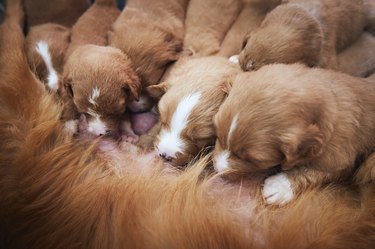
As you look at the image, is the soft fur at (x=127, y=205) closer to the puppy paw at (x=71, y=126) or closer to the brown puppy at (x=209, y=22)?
the puppy paw at (x=71, y=126)

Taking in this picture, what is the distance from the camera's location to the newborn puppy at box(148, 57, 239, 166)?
56.9 inches

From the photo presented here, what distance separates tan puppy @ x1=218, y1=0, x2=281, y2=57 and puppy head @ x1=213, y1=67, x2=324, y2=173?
0.58 meters

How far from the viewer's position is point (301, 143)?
127 cm

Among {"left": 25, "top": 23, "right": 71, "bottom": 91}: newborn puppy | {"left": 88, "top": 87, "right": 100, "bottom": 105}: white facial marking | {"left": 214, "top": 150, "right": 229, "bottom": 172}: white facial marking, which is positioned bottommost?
{"left": 214, "top": 150, "right": 229, "bottom": 172}: white facial marking

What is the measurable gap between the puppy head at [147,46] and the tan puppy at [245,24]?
0.76 ft

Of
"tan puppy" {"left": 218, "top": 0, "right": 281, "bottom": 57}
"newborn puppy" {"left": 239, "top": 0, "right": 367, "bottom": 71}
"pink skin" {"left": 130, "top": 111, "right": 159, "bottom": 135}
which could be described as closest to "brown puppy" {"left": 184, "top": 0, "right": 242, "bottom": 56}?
"tan puppy" {"left": 218, "top": 0, "right": 281, "bottom": 57}

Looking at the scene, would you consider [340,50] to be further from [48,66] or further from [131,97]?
[48,66]

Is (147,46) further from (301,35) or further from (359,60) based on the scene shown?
(359,60)

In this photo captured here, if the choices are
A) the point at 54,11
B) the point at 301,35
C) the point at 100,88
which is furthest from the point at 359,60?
the point at 54,11

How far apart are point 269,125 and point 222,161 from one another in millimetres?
199

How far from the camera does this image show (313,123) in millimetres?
1306

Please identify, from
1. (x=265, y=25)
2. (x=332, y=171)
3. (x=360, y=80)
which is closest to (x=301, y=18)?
(x=265, y=25)

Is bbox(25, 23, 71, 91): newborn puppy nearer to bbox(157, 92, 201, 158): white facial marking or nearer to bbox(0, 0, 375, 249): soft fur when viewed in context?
bbox(0, 0, 375, 249): soft fur

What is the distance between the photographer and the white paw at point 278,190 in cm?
135
